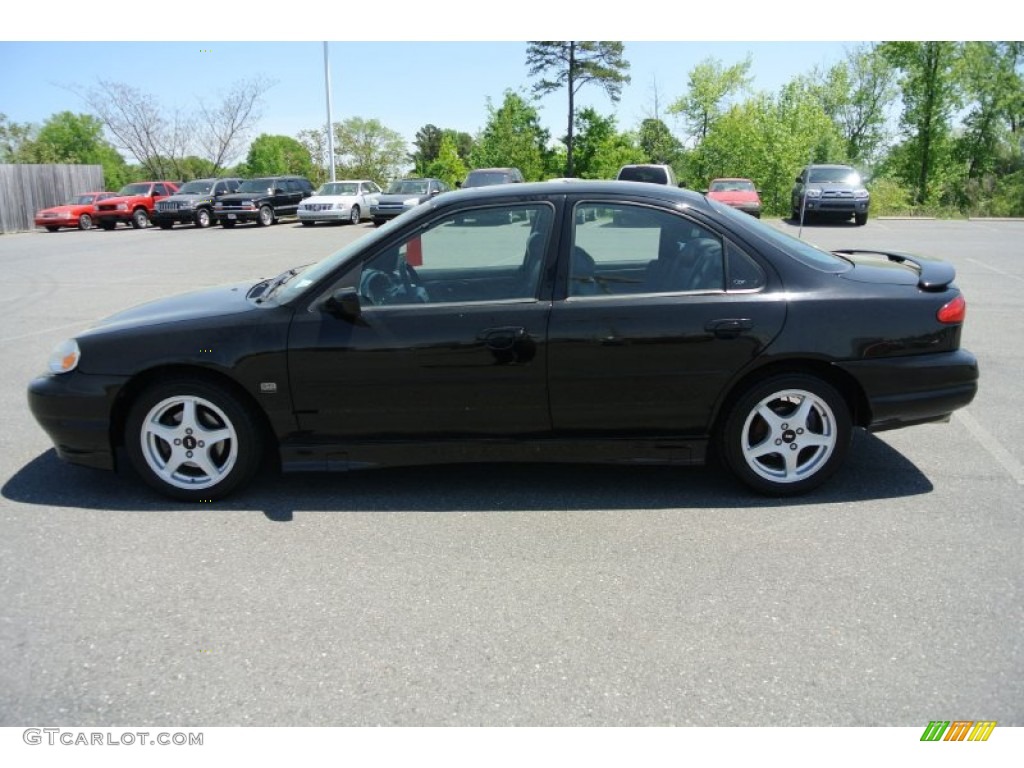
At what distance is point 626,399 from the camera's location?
12.9 feet

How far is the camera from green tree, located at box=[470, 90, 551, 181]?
147 ft

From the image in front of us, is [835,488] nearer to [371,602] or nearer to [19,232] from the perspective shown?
[371,602]

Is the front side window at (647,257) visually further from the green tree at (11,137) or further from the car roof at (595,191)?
the green tree at (11,137)

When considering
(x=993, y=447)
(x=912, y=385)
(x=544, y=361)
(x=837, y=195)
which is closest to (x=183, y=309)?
(x=544, y=361)

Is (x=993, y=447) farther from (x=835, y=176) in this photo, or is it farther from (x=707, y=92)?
(x=707, y=92)

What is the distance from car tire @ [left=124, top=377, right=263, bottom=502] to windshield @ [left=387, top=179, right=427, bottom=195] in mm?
23840

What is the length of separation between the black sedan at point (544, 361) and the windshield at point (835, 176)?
882 inches

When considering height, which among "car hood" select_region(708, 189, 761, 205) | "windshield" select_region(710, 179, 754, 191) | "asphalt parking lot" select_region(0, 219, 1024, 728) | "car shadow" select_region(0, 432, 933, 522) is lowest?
"asphalt parking lot" select_region(0, 219, 1024, 728)

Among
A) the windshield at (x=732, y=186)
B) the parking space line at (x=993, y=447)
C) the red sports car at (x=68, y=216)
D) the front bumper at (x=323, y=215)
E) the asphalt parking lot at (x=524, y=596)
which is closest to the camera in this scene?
the asphalt parking lot at (x=524, y=596)

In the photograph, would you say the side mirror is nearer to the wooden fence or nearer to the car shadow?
→ the car shadow

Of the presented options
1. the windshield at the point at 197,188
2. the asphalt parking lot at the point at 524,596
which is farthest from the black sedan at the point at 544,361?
the windshield at the point at 197,188

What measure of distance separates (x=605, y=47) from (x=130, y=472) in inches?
1829
